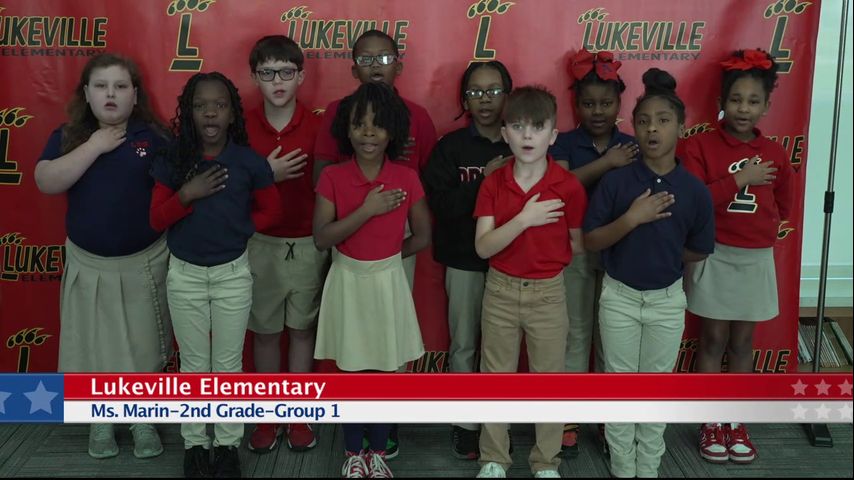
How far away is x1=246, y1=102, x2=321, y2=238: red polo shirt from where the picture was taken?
9.57 ft

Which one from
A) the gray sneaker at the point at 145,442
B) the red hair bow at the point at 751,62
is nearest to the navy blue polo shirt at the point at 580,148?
the red hair bow at the point at 751,62

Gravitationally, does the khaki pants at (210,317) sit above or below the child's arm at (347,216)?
below

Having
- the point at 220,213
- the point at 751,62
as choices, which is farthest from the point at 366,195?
the point at 751,62

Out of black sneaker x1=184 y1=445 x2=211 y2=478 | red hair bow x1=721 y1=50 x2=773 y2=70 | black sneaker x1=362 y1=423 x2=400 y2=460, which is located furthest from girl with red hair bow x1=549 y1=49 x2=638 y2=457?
black sneaker x1=184 y1=445 x2=211 y2=478

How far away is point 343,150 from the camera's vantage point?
8.64 feet

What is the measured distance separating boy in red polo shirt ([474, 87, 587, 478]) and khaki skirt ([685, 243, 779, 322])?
700mm

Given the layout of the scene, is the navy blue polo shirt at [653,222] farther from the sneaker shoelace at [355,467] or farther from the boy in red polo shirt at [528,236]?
the sneaker shoelace at [355,467]

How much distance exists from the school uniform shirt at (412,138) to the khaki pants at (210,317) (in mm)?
474

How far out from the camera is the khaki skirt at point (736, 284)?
296 cm

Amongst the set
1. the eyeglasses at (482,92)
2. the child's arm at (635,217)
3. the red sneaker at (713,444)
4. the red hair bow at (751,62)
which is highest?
the red hair bow at (751,62)

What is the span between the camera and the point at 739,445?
293cm

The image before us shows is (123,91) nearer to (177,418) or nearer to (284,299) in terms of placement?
(284,299)

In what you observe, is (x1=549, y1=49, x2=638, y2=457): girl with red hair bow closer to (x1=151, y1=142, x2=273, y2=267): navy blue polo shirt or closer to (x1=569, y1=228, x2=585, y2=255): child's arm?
(x1=569, y1=228, x2=585, y2=255): child's arm

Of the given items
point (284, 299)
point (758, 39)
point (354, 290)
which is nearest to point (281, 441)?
point (284, 299)
